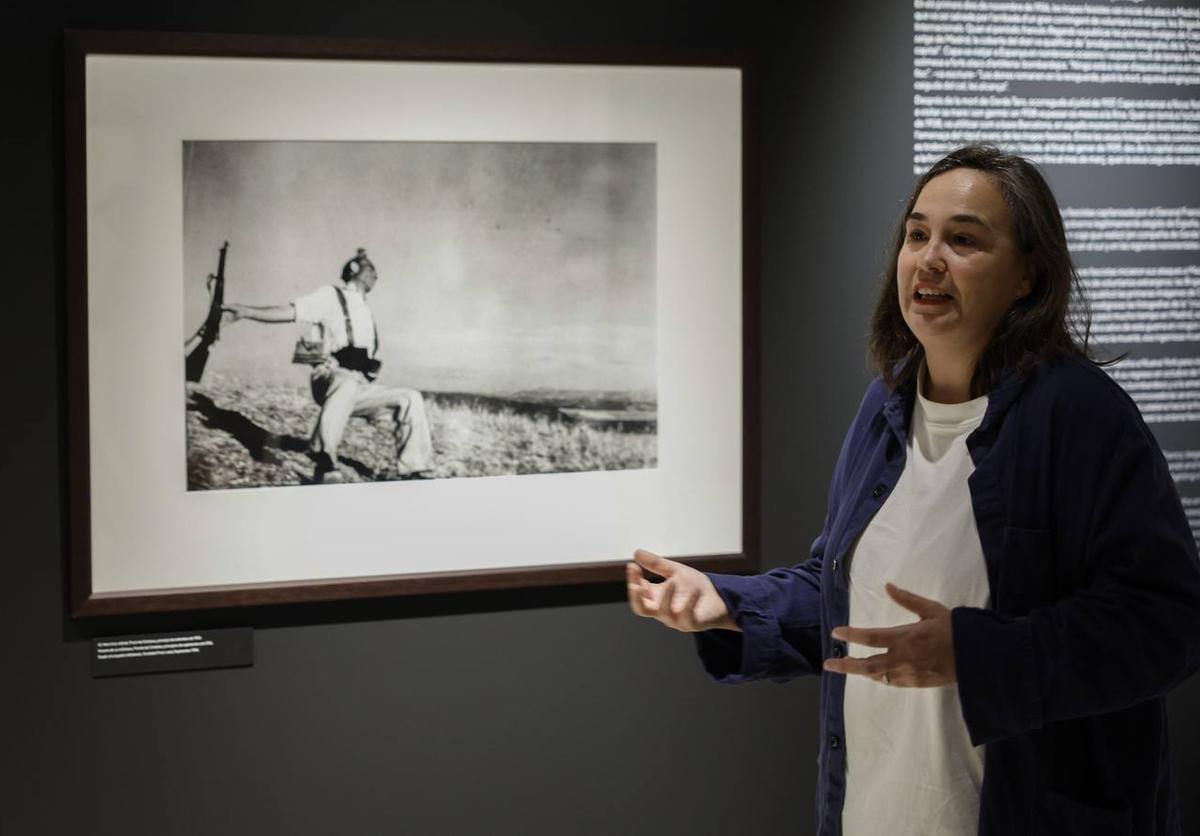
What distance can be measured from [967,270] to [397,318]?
1.26 m

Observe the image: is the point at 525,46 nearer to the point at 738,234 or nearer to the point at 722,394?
the point at 738,234

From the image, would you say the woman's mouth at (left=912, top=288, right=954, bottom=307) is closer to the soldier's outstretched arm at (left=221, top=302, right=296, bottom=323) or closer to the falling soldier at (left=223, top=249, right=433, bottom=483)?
the falling soldier at (left=223, top=249, right=433, bottom=483)

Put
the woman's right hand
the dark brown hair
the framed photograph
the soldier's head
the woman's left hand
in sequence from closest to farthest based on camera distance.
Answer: the woman's left hand
the dark brown hair
the woman's right hand
the framed photograph
the soldier's head

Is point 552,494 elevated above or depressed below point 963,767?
above

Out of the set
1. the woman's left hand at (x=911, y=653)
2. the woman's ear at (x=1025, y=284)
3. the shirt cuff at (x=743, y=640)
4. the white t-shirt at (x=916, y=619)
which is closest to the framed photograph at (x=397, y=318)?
the shirt cuff at (x=743, y=640)

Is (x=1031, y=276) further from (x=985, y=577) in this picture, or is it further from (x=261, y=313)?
(x=261, y=313)

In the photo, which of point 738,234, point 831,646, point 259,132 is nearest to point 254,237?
point 259,132

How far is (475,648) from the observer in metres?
2.75

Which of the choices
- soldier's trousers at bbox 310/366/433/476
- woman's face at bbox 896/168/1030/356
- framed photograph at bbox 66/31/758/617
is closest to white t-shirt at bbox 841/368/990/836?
woman's face at bbox 896/168/1030/356

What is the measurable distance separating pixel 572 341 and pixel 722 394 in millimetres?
363

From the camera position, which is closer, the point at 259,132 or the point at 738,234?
the point at 259,132

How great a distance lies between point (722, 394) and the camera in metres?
2.80

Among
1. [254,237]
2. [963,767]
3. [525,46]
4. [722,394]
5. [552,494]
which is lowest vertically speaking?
[963,767]

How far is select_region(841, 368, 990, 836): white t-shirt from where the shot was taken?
173 centimetres
